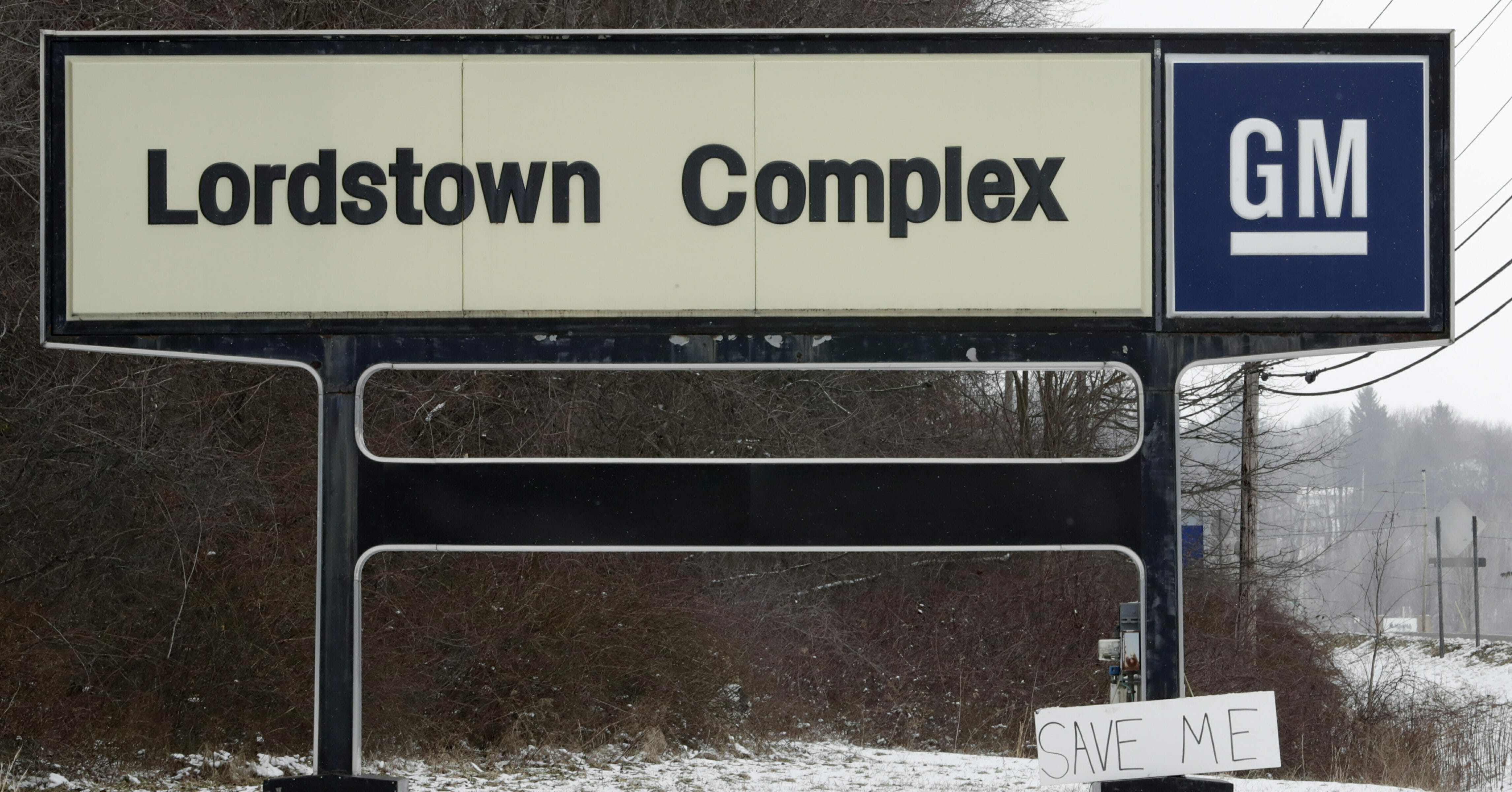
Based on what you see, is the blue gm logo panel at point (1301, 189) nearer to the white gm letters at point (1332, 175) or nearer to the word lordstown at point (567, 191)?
the white gm letters at point (1332, 175)

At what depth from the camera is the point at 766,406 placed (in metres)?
14.7

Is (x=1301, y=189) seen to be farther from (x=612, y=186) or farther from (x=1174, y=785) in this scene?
(x=612, y=186)

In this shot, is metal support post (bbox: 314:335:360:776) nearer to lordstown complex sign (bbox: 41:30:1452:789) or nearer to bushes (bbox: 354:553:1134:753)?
lordstown complex sign (bbox: 41:30:1452:789)

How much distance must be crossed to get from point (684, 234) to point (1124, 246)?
192cm

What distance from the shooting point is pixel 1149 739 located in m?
5.38

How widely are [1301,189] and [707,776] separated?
21.4 ft

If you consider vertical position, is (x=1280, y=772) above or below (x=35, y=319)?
below

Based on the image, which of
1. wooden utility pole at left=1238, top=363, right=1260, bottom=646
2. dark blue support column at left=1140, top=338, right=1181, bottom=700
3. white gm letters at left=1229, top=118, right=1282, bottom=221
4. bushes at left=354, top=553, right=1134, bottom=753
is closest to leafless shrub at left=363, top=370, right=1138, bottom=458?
bushes at left=354, top=553, right=1134, bottom=753

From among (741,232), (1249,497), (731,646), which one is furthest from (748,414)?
(741,232)

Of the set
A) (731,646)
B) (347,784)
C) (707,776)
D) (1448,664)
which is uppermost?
(347,784)

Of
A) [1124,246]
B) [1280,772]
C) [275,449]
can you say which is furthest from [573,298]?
[1280,772]

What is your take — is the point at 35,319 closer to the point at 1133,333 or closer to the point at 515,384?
the point at 515,384

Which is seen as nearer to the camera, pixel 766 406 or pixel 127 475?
pixel 127 475

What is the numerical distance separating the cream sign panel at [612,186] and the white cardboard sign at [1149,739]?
171 centimetres
